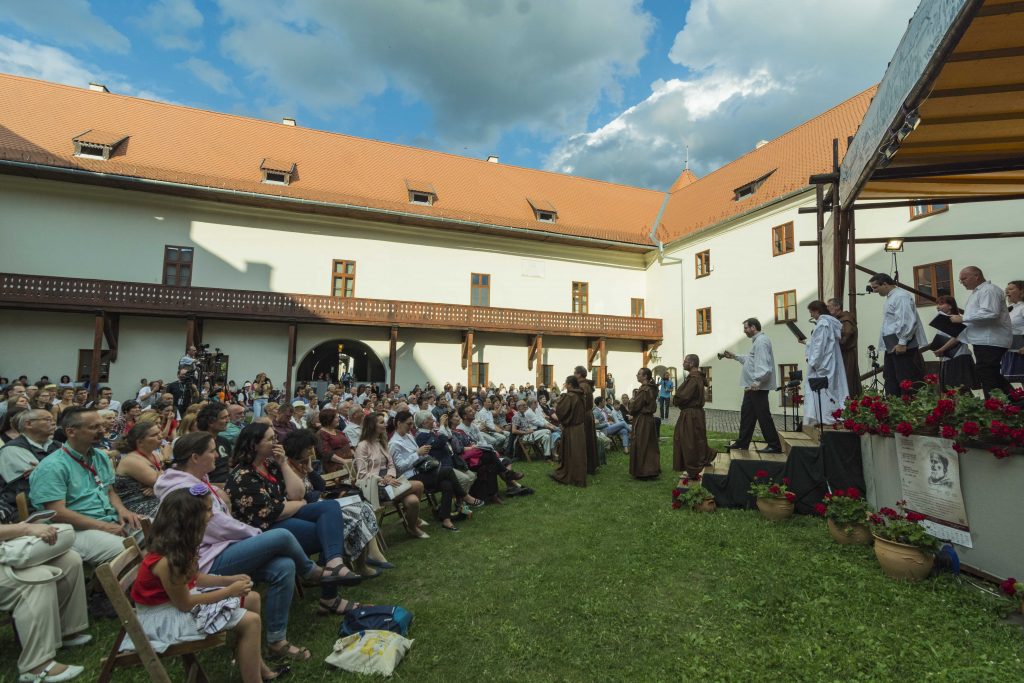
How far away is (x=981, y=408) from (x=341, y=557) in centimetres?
511

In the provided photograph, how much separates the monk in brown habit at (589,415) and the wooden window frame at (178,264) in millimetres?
17111

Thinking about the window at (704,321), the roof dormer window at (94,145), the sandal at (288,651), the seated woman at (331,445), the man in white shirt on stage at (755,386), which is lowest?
the sandal at (288,651)

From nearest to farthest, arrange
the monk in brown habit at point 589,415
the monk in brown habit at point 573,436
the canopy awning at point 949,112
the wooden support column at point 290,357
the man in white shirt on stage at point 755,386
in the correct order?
1. the canopy awning at point 949,112
2. the man in white shirt on stage at point 755,386
3. the monk in brown habit at point 573,436
4. the monk in brown habit at point 589,415
5. the wooden support column at point 290,357

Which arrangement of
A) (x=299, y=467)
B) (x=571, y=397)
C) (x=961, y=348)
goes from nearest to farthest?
1. (x=299, y=467)
2. (x=961, y=348)
3. (x=571, y=397)

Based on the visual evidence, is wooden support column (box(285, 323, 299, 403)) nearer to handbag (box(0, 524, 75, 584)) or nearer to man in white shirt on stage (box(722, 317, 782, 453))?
man in white shirt on stage (box(722, 317, 782, 453))

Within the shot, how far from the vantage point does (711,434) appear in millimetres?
14906

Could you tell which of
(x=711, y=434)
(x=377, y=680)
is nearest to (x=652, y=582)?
(x=377, y=680)

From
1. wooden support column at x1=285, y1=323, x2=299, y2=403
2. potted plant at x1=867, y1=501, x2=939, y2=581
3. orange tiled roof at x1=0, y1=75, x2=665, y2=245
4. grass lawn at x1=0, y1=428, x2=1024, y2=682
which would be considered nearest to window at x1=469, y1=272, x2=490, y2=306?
orange tiled roof at x1=0, y1=75, x2=665, y2=245

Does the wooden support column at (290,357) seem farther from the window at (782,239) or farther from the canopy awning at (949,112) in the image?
the window at (782,239)

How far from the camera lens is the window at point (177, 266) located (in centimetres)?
1955

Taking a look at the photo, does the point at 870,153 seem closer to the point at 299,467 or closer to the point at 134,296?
the point at 299,467

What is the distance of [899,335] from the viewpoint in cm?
597

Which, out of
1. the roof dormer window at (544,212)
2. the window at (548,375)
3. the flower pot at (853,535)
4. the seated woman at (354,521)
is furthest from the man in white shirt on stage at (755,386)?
the roof dormer window at (544,212)

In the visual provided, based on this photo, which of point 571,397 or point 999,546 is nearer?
point 999,546
